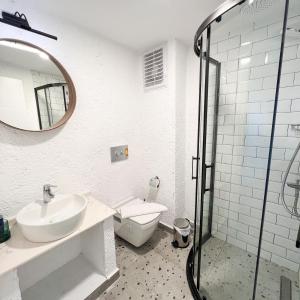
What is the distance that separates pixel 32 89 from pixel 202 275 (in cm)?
208

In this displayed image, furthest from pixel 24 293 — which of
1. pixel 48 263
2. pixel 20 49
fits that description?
pixel 20 49

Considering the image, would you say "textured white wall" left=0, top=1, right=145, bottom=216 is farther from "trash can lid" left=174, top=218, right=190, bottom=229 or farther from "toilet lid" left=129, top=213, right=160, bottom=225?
"trash can lid" left=174, top=218, right=190, bottom=229

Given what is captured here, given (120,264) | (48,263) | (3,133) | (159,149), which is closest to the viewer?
(3,133)

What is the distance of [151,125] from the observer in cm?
210

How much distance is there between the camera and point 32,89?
135cm

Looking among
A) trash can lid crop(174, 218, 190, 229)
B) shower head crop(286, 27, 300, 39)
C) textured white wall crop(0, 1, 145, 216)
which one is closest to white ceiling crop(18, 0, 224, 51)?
textured white wall crop(0, 1, 145, 216)

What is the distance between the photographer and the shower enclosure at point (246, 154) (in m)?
1.30

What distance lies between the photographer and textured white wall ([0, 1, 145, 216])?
A: 1.28 metres

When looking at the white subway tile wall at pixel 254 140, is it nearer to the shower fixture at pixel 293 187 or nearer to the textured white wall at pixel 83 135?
the shower fixture at pixel 293 187

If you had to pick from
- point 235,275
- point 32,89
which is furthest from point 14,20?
point 235,275

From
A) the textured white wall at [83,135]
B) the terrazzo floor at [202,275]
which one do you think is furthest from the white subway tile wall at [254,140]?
the textured white wall at [83,135]

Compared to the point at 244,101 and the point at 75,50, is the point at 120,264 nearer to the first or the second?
the point at 244,101

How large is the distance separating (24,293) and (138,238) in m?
0.99

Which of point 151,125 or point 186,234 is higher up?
point 151,125
